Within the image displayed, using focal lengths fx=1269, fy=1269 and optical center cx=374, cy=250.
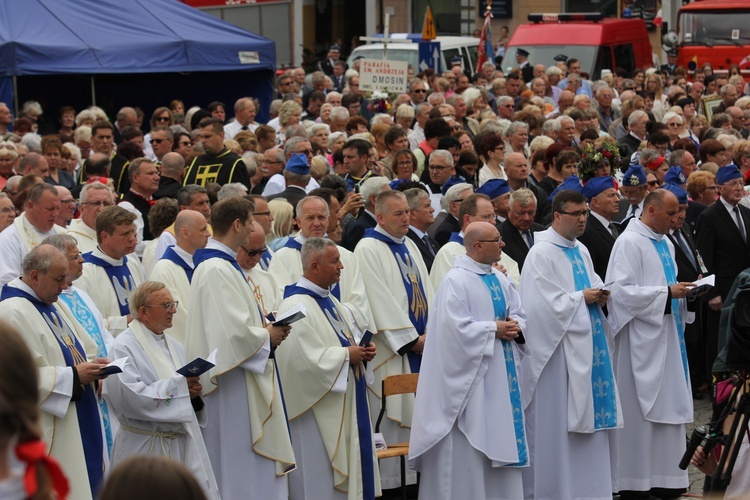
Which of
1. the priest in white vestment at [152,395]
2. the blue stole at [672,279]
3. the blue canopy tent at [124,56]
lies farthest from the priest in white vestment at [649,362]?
the blue canopy tent at [124,56]

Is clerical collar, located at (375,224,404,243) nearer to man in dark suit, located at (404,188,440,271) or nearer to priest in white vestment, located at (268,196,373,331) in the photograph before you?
priest in white vestment, located at (268,196,373,331)

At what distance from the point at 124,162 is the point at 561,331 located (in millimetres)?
5864

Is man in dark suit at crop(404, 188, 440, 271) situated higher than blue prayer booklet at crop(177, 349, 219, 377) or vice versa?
man in dark suit at crop(404, 188, 440, 271)

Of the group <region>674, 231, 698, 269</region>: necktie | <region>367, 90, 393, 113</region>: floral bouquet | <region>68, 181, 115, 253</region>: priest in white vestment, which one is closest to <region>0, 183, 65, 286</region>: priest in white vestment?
<region>68, 181, 115, 253</region>: priest in white vestment

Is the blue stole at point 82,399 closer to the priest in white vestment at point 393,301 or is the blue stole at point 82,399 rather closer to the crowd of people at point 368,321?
the crowd of people at point 368,321

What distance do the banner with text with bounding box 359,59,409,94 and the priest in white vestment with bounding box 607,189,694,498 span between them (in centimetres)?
926

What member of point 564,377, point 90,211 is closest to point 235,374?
point 90,211

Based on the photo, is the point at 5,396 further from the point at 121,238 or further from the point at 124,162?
the point at 124,162

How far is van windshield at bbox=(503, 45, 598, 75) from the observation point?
2503cm

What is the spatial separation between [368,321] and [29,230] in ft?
7.70

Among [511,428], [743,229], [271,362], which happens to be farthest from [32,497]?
[743,229]

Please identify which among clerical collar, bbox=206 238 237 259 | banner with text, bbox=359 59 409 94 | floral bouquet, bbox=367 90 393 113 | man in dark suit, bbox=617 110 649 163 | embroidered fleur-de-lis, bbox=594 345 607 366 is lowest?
embroidered fleur-de-lis, bbox=594 345 607 366

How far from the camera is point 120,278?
793cm

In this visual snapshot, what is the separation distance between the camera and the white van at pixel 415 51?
2441 cm
